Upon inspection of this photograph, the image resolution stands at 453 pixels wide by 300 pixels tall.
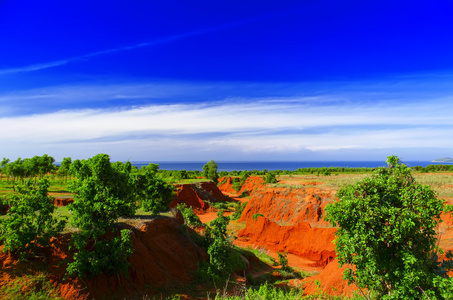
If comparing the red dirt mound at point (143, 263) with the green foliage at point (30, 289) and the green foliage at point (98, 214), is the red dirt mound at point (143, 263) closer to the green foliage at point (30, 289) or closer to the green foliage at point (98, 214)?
the green foliage at point (30, 289)

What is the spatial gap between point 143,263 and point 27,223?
26.4ft

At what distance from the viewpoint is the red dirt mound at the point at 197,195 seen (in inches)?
2218

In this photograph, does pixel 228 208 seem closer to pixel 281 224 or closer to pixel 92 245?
pixel 281 224

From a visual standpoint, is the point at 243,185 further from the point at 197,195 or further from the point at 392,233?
the point at 392,233

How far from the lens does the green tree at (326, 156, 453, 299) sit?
8875mm

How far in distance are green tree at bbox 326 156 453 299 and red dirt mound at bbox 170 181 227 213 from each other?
1777 inches

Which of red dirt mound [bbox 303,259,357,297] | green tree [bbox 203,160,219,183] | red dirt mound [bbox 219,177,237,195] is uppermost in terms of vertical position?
green tree [bbox 203,160,219,183]

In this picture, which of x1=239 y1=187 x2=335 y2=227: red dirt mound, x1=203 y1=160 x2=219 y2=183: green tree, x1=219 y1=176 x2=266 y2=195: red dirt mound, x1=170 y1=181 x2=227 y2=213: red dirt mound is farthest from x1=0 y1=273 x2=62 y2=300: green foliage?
x1=203 y1=160 x2=219 y2=183: green tree

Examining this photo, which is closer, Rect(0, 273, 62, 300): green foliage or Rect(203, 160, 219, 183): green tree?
Rect(0, 273, 62, 300): green foliage

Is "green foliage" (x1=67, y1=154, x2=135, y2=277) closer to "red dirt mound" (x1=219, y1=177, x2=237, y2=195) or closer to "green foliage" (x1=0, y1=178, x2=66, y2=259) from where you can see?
"green foliage" (x1=0, y1=178, x2=66, y2=259)

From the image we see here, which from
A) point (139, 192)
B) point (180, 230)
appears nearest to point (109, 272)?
point (180, 230)

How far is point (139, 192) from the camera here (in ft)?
84.2

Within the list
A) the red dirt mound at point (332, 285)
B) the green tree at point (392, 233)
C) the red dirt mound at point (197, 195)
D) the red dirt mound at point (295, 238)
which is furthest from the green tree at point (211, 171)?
the green tree at point (392, 233)

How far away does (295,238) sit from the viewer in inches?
1320
